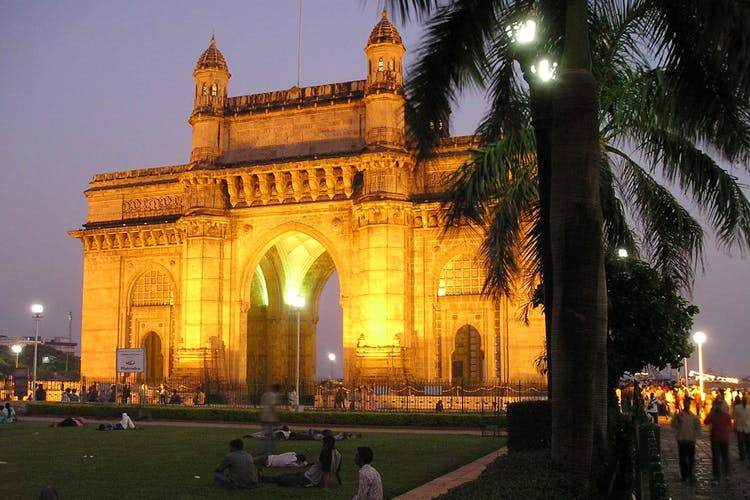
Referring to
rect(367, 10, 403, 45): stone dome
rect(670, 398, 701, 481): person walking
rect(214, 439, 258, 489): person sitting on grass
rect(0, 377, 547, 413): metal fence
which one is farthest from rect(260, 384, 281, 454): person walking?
rect(367, 10, 403, 45): stone dome

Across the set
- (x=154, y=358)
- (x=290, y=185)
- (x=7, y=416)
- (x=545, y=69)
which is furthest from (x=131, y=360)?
(x=545, y=69)

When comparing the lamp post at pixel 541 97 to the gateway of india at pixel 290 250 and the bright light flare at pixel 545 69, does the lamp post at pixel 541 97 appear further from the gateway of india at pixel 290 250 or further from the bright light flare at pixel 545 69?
the gateway of india at pixel 290 250

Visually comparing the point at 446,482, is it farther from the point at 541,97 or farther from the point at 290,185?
the point at 290,185

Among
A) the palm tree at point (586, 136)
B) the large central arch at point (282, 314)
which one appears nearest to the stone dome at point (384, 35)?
the large central arch at point (282, 314)

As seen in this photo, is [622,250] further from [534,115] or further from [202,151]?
[202,151]

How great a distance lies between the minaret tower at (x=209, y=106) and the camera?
41469 mm

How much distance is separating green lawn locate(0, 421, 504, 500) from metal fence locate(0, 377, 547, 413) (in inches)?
305

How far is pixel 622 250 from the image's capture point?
19.2 metres

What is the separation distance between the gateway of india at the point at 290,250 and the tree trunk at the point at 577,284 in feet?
77.8

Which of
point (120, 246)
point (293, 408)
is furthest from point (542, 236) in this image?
point (120, 246)

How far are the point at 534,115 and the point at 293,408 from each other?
79.0 ft

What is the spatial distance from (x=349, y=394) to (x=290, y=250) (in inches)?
470

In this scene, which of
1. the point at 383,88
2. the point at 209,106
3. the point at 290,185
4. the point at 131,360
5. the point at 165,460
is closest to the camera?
the point at 165,460

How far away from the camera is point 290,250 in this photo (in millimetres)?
45969
